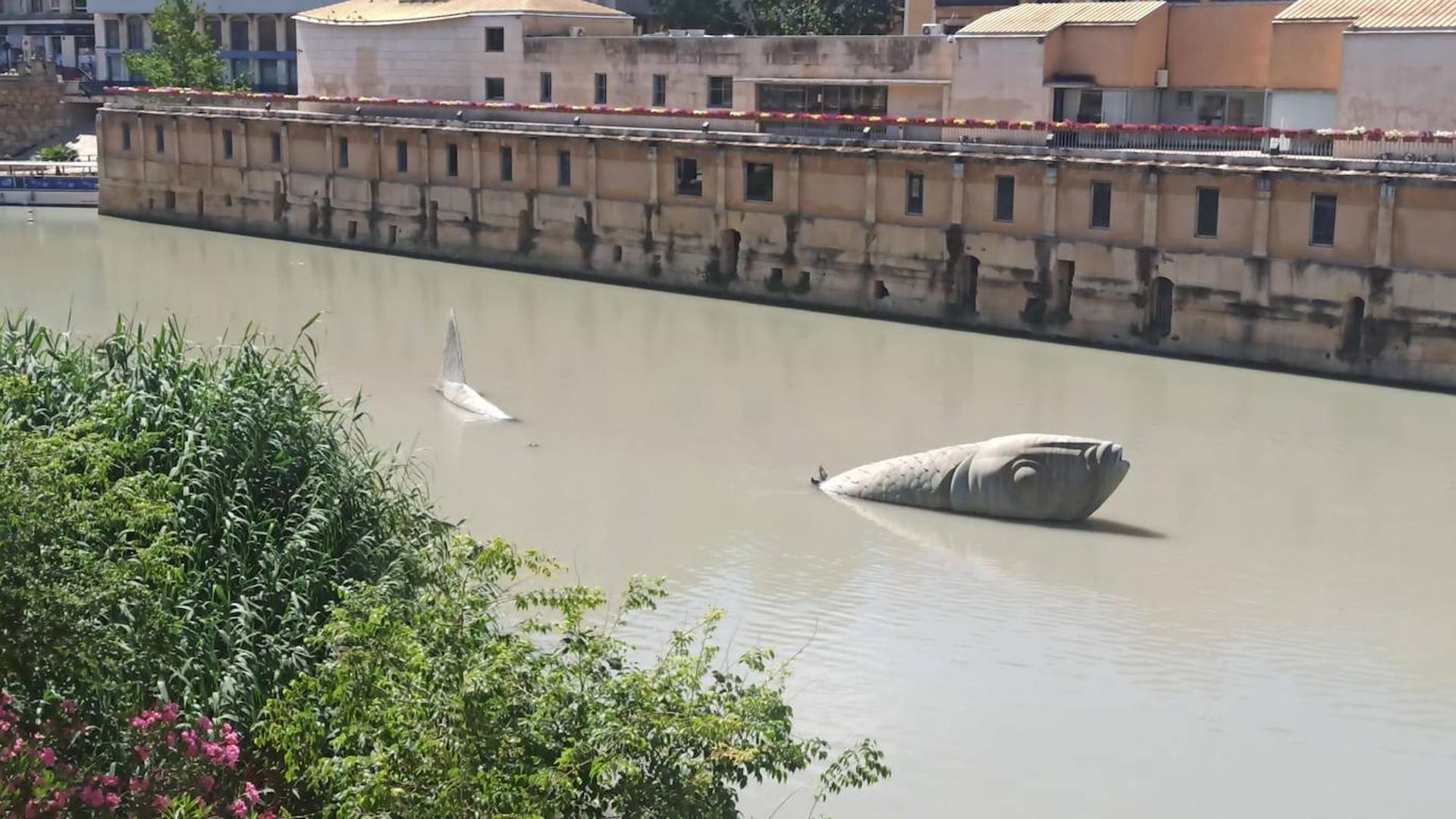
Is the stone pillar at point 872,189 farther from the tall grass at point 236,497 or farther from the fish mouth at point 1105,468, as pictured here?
the tall grass at point 236,497

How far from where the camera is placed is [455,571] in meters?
15.2

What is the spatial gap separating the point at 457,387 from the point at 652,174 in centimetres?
2163

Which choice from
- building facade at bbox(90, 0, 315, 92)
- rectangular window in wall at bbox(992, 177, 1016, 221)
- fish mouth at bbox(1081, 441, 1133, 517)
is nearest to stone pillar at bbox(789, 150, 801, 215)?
rectangular window in wall at bbox(992, 177, 1016, 221)

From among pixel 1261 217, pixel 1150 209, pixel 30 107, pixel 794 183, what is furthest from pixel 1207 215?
pixel 30 107

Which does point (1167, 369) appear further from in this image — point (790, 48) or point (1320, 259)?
point (790, 48)

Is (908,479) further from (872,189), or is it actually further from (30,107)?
(30,107)

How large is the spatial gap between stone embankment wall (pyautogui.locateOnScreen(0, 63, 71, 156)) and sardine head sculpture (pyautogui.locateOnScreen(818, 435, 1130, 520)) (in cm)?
7099

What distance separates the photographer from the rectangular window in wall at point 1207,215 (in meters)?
46.1

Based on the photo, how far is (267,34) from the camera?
3890 inches

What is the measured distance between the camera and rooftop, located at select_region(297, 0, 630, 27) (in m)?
69.1

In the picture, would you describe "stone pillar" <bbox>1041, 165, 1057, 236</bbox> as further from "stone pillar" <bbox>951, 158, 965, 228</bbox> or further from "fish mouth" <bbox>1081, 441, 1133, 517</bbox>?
"fish mouth" <bbox>1081, 441, 1133, 517</bbox>

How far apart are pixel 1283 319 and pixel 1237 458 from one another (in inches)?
420

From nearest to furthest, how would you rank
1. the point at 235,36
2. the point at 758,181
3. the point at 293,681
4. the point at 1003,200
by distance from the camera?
the point at 293,681 → the point at 1003,200 → the point at 758,181 → the point at 235,36

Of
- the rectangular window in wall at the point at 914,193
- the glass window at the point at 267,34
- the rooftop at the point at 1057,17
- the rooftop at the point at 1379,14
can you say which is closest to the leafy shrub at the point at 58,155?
the glass window at the point at 267,34
